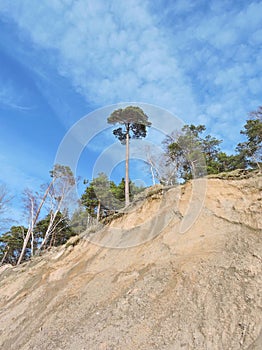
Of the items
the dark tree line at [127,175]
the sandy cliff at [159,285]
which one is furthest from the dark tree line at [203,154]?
the sandy cliff at [159,285]

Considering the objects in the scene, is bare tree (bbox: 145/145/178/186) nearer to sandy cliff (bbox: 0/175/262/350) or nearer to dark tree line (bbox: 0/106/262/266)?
dark tree line (bbox: 0/106/262/266)

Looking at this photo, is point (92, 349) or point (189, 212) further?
point (189, 212)

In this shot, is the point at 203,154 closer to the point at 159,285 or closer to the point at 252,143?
the point at 252,143

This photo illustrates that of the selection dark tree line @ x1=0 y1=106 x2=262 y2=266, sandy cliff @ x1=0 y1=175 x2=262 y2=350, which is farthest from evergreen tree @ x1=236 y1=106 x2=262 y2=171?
sandy cliff @ x1=0 y1=175 x2=262 y2=350

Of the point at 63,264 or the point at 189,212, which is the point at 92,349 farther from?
the point at 63,264

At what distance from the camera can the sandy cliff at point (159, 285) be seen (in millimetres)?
4990

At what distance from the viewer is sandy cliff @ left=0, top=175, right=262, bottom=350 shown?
4.99 m

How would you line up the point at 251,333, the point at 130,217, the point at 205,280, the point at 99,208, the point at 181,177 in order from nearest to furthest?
the point at 251,333, the point at 205,280, the point at 130,217, the point at 181,177, the point at 99,208

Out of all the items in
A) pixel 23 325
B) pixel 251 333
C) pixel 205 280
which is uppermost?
pixel 205 280

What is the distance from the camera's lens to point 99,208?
87.1ft

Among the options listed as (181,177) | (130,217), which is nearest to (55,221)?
(181,177)

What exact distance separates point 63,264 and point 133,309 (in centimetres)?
620

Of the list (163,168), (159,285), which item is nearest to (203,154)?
(163,168)

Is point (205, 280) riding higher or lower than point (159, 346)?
higher
